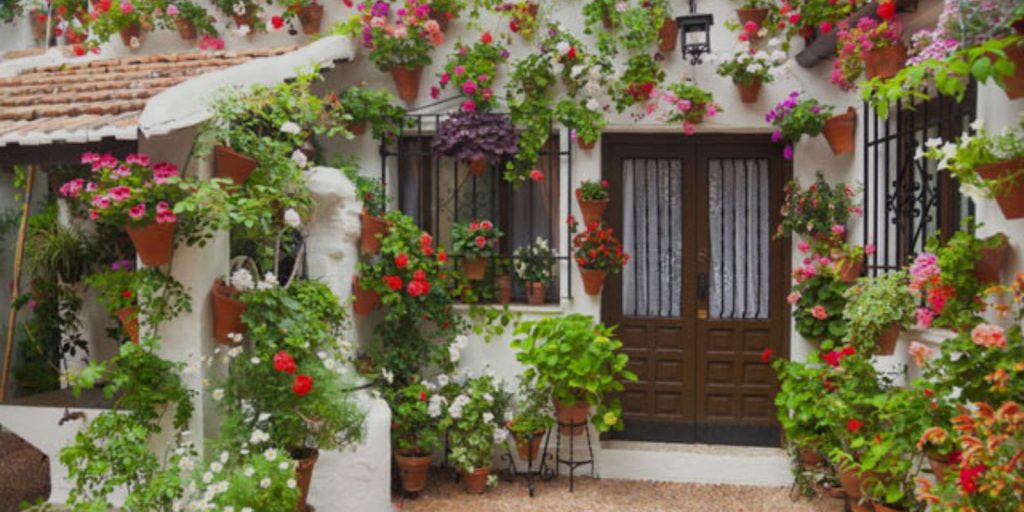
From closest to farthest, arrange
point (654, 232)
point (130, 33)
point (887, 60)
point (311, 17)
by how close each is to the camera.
→ 1. point (887, 60)
2. point (311, 17)
3. point (654, 232)
4. point (130, 33)

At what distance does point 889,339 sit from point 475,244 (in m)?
2.94

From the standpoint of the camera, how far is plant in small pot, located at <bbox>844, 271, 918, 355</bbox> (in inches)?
191

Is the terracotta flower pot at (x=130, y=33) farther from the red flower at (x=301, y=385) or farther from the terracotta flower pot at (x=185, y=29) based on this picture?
the red flower at (x=301, y=385)

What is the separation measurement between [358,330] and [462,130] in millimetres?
1677

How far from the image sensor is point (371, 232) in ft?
20.1

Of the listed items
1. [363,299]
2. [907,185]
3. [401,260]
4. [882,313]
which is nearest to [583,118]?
[401,260]

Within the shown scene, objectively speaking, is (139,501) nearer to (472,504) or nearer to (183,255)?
(183,255)

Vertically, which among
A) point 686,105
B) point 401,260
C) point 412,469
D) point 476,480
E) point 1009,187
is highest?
point 686,105

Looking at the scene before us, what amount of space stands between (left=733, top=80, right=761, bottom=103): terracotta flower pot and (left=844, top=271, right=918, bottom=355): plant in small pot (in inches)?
75.4

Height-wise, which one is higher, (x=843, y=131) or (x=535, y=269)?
(x=843, y=131)

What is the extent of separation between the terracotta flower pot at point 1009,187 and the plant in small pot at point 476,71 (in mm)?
3735

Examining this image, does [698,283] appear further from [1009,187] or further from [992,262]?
[1009,187]

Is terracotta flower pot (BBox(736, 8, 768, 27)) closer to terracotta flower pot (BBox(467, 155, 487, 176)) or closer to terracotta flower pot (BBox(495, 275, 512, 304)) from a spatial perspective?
terracotta flower pot (BBox(467, 155, 487, 176))

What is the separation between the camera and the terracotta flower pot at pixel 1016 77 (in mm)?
3479
